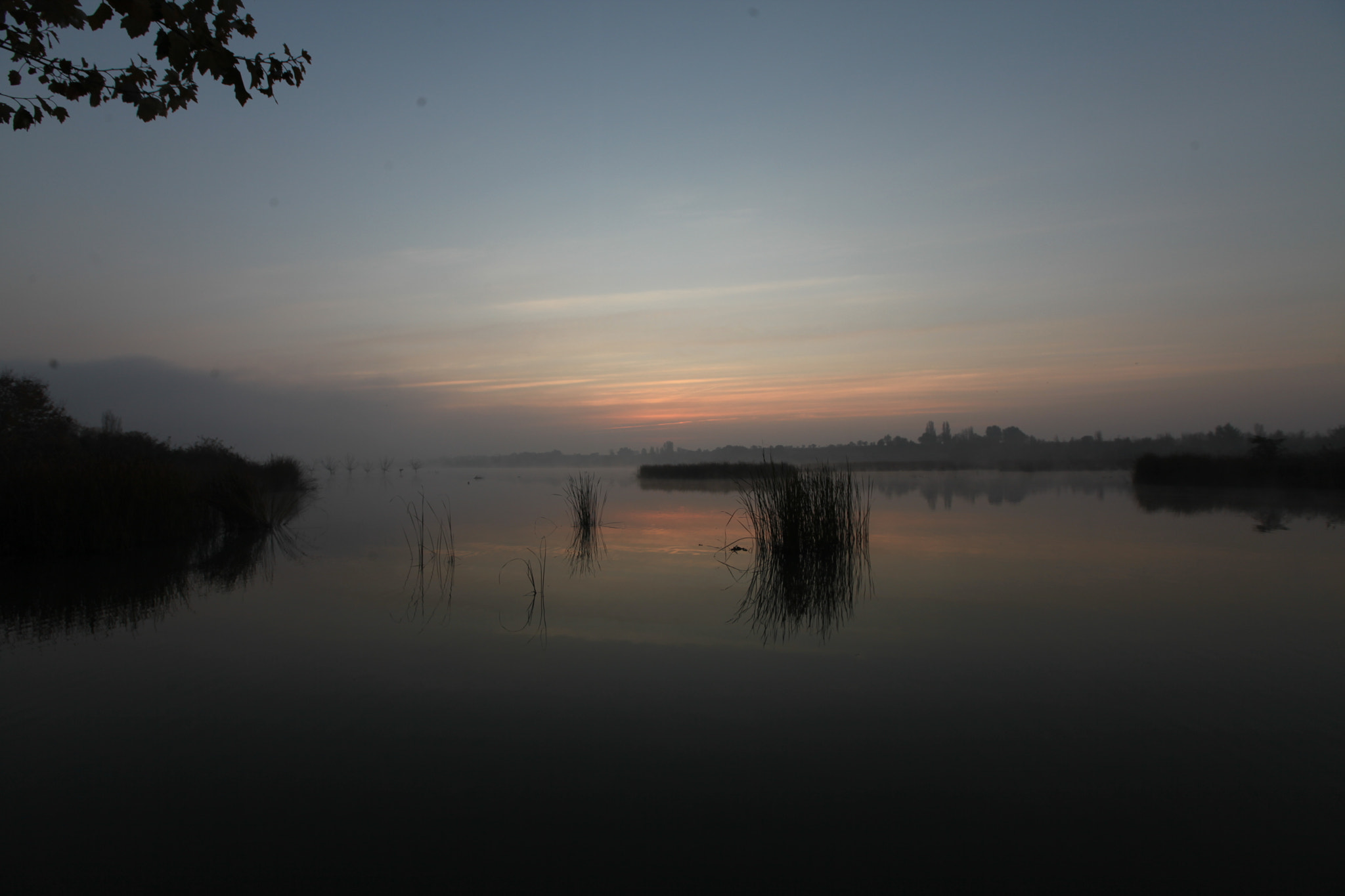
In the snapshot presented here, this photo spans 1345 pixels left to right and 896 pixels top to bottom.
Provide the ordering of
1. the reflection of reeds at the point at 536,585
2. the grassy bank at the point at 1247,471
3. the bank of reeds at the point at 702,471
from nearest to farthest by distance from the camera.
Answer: the reflection of reeds at the point at 536,585
the grassy bank at the point at 1247,471
the bank of reeds at the point at 702,471

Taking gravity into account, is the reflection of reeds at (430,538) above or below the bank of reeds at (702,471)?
below

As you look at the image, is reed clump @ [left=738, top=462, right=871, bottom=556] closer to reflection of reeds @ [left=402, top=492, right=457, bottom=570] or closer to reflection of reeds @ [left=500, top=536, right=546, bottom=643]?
reflection of reeds @ [left=500, top=536, right=546, bottom=643]

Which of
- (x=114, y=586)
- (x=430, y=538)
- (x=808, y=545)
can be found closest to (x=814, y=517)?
(x=808, y=545)

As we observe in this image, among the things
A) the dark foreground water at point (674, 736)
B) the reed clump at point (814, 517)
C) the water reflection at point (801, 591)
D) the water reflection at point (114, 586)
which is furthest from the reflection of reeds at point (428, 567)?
the reed clump at point (814, 517)

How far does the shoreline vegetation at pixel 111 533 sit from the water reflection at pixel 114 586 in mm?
16

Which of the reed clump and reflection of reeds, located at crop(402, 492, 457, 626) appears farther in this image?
the reed clump

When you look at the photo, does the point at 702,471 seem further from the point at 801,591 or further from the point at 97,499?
the point at 801,591

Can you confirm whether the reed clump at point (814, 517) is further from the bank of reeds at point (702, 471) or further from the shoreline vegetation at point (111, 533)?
the bank of reeds at point (702, 471)

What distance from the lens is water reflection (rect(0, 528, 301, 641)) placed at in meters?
4.81

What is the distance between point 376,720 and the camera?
10.2 feet

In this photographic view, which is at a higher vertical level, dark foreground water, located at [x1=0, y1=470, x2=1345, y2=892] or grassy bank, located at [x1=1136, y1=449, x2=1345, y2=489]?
grassy bank, located at [x1=1136, y1=449, x2=1345, y2=489]

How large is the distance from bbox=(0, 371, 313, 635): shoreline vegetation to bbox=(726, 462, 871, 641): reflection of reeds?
479 centimetres

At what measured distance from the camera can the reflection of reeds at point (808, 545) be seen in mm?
5977

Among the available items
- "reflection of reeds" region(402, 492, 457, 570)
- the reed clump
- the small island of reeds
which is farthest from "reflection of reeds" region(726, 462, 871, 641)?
the small island of reeds
